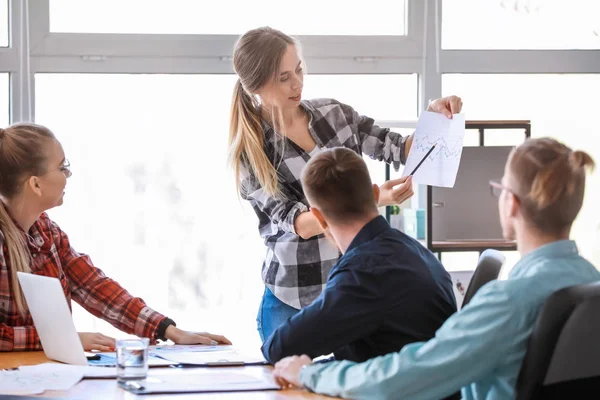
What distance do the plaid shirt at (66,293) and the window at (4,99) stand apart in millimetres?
1675

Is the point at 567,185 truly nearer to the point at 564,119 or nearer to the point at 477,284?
the point at 477,284

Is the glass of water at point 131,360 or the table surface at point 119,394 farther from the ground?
the glass of water at point 131,360

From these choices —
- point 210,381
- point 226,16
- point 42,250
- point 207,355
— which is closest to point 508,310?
point 210,381

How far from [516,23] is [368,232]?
280 centimetres

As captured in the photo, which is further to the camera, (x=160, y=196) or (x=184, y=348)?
(x=160, y=196)

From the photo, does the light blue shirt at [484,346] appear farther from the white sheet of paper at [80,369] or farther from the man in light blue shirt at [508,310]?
the white sheet of paper at [80,369]

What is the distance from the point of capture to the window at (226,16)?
13.3 ft

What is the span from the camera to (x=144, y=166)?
13.4ft

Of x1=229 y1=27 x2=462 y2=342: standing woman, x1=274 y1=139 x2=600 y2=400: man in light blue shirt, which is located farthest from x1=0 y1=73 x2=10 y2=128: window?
x1=274 y1=139 x2=600 y2=400: man in light blue shirt

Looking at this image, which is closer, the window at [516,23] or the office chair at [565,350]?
the office chair at [565,350]

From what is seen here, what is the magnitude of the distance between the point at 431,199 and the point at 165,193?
4.22 feet

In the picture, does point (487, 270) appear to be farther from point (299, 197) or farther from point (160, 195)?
point (160, 195)

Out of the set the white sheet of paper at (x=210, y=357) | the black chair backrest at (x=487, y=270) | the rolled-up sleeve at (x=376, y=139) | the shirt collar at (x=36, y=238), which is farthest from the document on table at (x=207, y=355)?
the rolled-up sleeve at (x=376, y=139)

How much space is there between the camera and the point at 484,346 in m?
1.50
